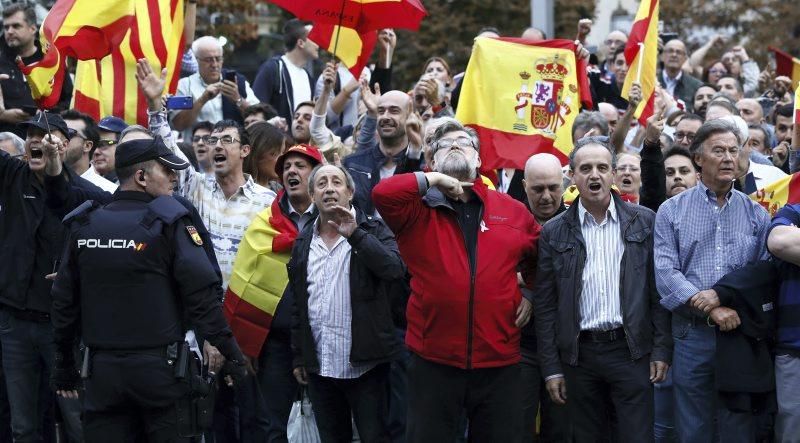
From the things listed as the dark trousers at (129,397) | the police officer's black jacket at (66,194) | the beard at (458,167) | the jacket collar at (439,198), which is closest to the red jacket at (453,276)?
the jacket collar at (439,198)

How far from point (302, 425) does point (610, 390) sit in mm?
2167

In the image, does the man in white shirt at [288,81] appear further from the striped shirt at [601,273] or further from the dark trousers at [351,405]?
the striped shirt at [601,273]

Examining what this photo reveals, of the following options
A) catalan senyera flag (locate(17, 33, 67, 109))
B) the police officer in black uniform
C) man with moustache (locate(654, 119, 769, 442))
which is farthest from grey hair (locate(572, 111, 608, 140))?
the police officer in black uniform

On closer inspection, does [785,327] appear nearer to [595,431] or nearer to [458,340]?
[595,431]

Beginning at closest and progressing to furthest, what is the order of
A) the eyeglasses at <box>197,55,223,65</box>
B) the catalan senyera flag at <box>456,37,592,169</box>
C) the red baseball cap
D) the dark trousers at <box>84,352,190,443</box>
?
1. the dark trousers at <box>84,352,190,443</box>
2. the red baseball cap
3. the catalan senyera flag at <box>456,37,592,169</box>
4. the eyeglasses at <box>197,55,223,65</box>

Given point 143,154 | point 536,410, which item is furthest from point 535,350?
point 143,154

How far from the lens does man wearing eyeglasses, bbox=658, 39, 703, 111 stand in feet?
51.2

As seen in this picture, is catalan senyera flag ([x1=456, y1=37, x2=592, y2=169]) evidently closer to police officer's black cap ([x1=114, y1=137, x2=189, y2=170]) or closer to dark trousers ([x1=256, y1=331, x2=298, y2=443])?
dark trousers ([x1=256, y1=331, x2=298, y2=443])

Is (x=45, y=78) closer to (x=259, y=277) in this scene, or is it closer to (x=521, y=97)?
(x=259, y=277)

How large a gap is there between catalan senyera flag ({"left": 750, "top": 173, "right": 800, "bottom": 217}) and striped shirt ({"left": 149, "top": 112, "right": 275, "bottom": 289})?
3.56 metres

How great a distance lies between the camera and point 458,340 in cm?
829

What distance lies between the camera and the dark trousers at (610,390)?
8.38 m

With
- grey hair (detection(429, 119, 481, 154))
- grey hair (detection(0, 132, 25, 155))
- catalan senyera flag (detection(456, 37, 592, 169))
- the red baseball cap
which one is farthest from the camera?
catalan senyera flag (detection(456, 37, 592, 169))

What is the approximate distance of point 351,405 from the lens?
30.5 ft
